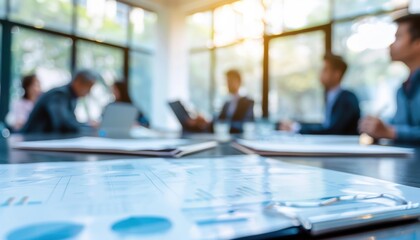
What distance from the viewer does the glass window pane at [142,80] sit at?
495 centimetres

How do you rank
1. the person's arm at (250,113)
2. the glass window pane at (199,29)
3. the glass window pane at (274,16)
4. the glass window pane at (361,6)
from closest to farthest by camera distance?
the person's arm at (250,113), the glass window pane at (361,6), the glass window pane at (274,16), the glass window pane at (199,29)

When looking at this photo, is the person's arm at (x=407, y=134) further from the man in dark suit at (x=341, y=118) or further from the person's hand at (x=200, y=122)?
the person's hand at (x=200, y=122)

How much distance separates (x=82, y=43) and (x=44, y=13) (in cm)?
56

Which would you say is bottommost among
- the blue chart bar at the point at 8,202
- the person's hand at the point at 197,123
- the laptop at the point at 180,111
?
the blue chart bar at the point at 8,202

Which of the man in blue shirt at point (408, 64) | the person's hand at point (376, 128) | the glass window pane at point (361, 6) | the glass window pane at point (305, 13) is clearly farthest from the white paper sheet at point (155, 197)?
the glass window pane at point (305, 13)

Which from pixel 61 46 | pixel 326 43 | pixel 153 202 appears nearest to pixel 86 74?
pixel 153 202

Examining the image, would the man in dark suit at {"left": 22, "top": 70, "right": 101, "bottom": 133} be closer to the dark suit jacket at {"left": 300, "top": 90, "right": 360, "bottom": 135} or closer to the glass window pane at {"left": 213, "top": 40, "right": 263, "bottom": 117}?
the dark suit jacket at {"left": 300, "top": 90, "right": 360, "bottom": 135}

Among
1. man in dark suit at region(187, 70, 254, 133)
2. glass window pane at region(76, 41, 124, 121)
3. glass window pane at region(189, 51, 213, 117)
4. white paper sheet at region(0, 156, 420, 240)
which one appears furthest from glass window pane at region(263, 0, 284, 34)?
white paper sheet at region(0, 156, 420, 240)

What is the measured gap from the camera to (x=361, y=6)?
10.8 ft

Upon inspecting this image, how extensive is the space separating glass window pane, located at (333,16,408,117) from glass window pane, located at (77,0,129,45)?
308cm

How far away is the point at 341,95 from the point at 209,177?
156 cm

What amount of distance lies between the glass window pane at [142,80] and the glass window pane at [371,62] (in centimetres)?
299

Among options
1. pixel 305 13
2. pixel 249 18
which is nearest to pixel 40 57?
pixel 249 18

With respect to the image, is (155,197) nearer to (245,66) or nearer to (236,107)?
(236,107)
